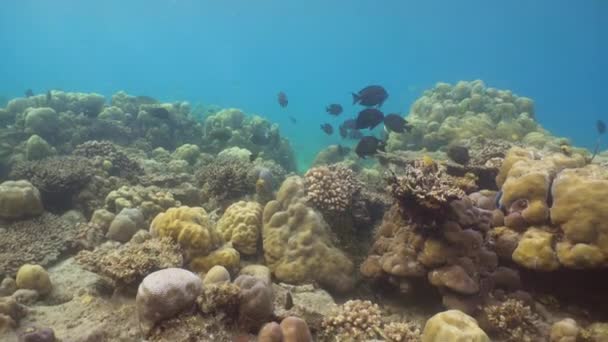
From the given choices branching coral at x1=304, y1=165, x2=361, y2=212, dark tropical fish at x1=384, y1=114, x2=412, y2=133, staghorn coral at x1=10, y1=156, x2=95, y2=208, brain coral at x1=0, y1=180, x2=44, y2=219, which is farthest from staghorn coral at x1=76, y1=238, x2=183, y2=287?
dark tropical fish at x1=384, y1=114, x2=412, y2=133

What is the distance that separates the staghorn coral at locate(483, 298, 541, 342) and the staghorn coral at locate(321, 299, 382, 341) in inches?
63.0

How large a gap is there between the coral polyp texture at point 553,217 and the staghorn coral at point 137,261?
4926 mm

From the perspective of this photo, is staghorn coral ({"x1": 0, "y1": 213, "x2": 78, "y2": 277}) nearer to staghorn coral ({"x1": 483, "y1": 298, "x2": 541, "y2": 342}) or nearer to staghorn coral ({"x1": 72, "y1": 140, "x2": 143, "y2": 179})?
staghorn coral ({"x1": 72, "y1": 140, "x2": 143, "y2": 179})

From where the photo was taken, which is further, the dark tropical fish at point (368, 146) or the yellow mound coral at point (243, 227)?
the dark tropical fish at point (368, 146)

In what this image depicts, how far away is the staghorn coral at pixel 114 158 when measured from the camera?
1009 cm

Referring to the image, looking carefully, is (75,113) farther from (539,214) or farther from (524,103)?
(524,103)

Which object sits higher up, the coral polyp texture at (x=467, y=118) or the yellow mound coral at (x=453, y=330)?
the coral polyp texture at (x=467, y=118)

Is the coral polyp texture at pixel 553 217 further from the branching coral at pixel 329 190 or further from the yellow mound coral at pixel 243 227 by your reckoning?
the yellow mound coral at pixel 243 227

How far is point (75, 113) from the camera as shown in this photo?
16.5 meters

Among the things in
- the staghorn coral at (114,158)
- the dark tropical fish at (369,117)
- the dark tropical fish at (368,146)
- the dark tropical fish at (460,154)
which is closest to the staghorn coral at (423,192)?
the dark tropical fish at (460,154)

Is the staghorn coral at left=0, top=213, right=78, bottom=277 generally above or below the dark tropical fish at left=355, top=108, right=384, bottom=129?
below

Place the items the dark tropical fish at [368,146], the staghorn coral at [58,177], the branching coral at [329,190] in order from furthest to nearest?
the dark tropical fish at [368,146] < the staghorn coral at [58,177] < the branching coral at [329,190]

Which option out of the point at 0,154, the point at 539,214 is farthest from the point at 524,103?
the point at 0,154

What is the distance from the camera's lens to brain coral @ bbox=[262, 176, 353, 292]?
590 cm
